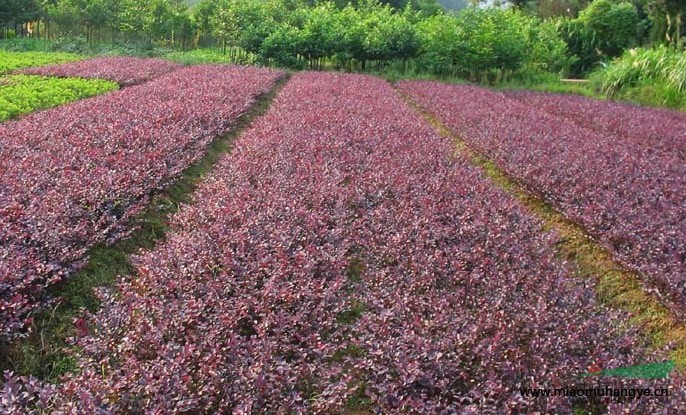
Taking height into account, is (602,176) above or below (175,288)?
above

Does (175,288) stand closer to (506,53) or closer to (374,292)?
(374,292)

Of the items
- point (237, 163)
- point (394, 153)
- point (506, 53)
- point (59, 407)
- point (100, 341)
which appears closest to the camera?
point (59, 407)

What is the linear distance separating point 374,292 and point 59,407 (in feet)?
5.64

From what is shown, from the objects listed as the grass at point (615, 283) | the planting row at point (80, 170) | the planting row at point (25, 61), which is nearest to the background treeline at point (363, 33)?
the planting row at point (25, 61)

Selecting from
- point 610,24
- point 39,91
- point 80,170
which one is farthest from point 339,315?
point 610,24

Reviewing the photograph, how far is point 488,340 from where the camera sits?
2.75 metres

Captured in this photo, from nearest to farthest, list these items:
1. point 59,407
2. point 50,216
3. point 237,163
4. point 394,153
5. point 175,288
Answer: point 59,407 < point 175,288 < point 50,216 < point 237,163 < point 394,153

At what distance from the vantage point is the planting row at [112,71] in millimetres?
13328

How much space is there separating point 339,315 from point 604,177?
13.1ft

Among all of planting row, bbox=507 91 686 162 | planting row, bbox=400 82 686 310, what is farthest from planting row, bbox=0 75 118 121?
planting row, bbox=507 91 686 162

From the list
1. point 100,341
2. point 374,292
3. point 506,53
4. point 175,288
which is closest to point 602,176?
point 374,292

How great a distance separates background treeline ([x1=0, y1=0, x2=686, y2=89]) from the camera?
18.9m

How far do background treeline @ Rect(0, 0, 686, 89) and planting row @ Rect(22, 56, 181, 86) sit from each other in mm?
4684

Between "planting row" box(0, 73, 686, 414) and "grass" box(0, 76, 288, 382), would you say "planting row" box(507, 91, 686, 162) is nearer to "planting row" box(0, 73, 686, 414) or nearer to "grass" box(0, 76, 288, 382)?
"planting row" box(0, 73, 686, 414)
